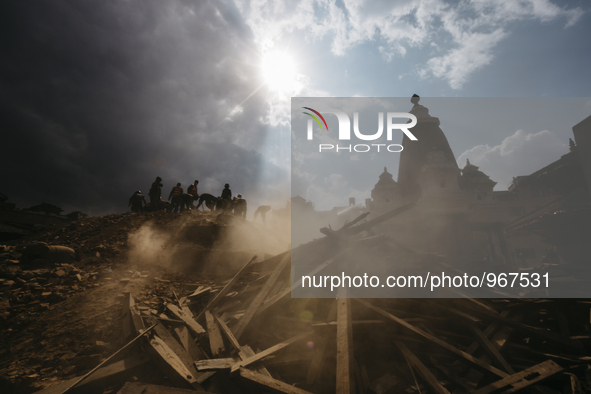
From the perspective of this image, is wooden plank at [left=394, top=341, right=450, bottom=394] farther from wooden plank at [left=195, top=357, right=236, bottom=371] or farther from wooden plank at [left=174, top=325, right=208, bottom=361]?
wooden plank at [left=174, top=325, right=208, bottom=361]

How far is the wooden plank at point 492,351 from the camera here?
12.1 feet

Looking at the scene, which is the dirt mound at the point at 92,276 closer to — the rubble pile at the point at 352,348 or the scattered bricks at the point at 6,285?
the scattered bricks at the point at 6,285

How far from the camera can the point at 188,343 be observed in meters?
4.41

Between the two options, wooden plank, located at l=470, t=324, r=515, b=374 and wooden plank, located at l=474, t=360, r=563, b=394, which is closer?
wooden plank, located at l=474, t=360, r=563, b=394

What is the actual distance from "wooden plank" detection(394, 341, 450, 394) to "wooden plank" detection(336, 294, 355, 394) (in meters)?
1.01

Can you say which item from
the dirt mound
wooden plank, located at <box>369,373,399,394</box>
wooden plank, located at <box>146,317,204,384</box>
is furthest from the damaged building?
wooden plank, located at <box>146,317,204,384</box>

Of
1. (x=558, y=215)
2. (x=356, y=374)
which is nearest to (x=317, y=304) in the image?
(x=356, y=374)

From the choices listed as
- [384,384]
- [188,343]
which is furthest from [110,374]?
[384,384]

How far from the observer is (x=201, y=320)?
17.6ft

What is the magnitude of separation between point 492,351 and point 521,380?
661mm

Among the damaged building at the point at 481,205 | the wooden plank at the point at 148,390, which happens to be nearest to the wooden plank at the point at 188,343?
the wooden plank at the point at 148,390

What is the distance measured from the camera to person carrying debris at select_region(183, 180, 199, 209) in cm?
1554

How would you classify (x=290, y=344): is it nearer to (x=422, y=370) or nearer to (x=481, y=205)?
(x=422, y=370)

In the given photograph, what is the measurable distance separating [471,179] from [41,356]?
122 ft
